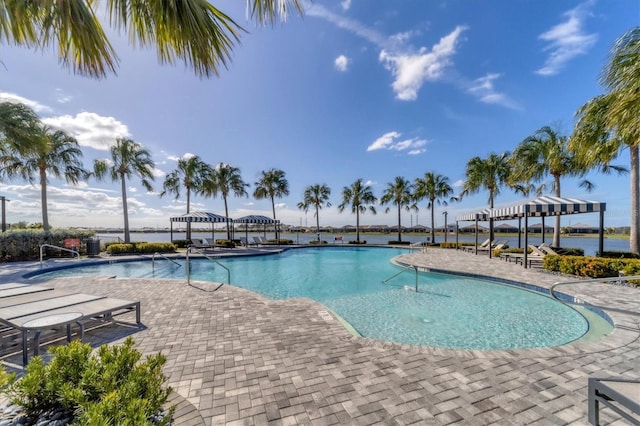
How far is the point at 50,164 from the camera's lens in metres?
14.6

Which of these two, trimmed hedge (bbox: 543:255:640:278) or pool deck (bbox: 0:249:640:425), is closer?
pool deck (bbox: 0:249:640:425)

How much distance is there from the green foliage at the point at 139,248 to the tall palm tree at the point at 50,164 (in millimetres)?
4104

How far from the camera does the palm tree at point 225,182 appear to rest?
2211cm

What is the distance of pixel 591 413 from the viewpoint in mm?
1984

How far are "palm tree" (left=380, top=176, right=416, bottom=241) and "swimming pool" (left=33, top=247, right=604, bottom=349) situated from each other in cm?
1560

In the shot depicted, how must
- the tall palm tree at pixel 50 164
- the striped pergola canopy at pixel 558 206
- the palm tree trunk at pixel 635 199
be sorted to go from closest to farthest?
the striped pergola canopy at pixel 558 206, the palm tree trunk at pixel 635 199, the tall palm tree at pixel 50 164

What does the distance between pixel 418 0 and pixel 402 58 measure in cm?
170

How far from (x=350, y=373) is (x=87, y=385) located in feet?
7.57

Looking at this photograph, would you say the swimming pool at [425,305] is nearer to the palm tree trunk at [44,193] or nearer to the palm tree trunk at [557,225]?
the palm tree trunk at [44,193]

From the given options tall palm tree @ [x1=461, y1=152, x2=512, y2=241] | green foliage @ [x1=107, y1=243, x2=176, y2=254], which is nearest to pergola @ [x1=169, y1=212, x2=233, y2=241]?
green foliage @ [x1=107, y1=243, x2=176, y2=254]

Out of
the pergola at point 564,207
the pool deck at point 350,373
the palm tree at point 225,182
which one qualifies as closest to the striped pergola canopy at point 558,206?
the pergola at point 564,207

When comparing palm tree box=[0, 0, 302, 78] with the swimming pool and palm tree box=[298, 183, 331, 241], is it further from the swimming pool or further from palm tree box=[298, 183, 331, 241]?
palm tree box=[298, 183, 331, 241]

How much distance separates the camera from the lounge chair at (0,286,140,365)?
3.04 metres

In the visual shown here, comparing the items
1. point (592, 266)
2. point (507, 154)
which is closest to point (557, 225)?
point (507, 154)
